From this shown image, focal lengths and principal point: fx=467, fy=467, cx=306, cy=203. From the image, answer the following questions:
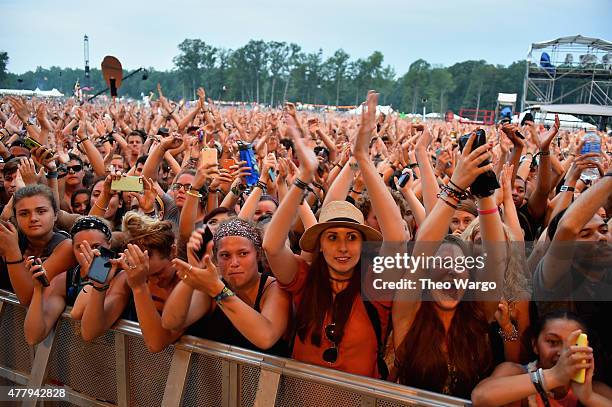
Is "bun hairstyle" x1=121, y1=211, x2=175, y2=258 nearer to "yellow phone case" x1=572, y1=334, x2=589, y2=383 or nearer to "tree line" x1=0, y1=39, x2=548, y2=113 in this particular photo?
"yellow phone case" x1=572, y1=334, x2=589, y2=383

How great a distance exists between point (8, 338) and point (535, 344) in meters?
2.96

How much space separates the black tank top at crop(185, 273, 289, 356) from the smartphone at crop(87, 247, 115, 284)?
506 mm

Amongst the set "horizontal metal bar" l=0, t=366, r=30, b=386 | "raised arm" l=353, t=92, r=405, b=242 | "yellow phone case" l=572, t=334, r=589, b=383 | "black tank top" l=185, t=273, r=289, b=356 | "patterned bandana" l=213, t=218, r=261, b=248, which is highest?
"raised arm" l=353, t=92, r=405, b=242

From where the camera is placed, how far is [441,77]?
57.5 meters

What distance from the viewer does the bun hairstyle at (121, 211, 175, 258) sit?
8.94ft

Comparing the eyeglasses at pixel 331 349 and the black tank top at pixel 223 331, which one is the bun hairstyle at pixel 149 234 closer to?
the black tank top at pixel 223 331

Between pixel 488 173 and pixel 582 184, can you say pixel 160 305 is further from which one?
pixel 582 184

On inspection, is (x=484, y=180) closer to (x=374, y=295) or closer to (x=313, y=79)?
(x=374, y=295)

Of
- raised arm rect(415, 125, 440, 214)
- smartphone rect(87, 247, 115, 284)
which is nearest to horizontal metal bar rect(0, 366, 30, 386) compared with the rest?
smartphone rect(87, 247, 115, 284)

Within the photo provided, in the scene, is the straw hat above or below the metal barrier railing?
above

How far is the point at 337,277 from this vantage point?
2328 millimetres

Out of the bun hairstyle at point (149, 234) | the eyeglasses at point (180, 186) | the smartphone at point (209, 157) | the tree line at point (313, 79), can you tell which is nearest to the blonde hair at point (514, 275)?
the bun hairstyle at point (149, 234)

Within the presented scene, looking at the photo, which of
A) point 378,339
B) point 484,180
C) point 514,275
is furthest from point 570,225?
point 378,339

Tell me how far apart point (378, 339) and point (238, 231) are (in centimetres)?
89
